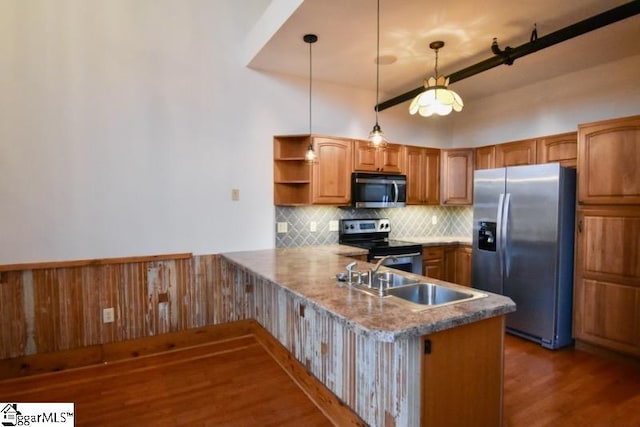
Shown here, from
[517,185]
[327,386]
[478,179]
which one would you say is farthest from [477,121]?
[327,386]

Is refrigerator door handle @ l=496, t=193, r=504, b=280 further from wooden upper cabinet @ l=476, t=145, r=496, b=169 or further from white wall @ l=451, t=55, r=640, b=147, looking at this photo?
white wall @ l=451, t=55, r=640, b=147

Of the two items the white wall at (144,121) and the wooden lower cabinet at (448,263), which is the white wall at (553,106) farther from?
the wooden lower cabinet at (448,263)

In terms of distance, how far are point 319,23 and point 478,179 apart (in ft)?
8.14

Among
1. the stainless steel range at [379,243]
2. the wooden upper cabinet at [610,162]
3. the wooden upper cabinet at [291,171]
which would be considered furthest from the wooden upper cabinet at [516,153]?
the wooden upper cabinet at [291,171]

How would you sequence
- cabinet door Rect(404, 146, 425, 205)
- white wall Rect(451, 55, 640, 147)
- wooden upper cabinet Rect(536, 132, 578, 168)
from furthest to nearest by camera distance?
cabinet door Rect(404, 146, 425, 205)
wooden upper cabinet Rect(536, 132, 578, 168)
white wall Rect(451, 55, 640, 147)

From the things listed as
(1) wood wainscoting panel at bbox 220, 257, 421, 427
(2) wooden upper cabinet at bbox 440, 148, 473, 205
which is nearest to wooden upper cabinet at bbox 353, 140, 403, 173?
(2) wooden upper cabinet at bbox 440, 148, 473, 205

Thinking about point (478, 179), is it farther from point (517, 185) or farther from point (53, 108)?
point (53, 108)

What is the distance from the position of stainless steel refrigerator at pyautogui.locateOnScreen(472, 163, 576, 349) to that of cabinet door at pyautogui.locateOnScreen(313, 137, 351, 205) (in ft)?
5.18

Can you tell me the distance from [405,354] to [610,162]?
2.84m

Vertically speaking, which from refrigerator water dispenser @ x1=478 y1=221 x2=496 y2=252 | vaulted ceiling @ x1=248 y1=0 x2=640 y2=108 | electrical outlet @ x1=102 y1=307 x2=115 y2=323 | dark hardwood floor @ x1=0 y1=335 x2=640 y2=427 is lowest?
dark hardwood floor @ x1=0 y1=335 x2=640 y2=427

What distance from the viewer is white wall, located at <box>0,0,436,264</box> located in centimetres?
Answer: 273

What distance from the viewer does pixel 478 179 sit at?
3.92 meters

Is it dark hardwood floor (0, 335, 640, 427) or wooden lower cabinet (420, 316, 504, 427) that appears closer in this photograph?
wooden lower cabinet (420, 316, 504, 427)

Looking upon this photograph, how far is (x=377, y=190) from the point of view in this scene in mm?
4109
